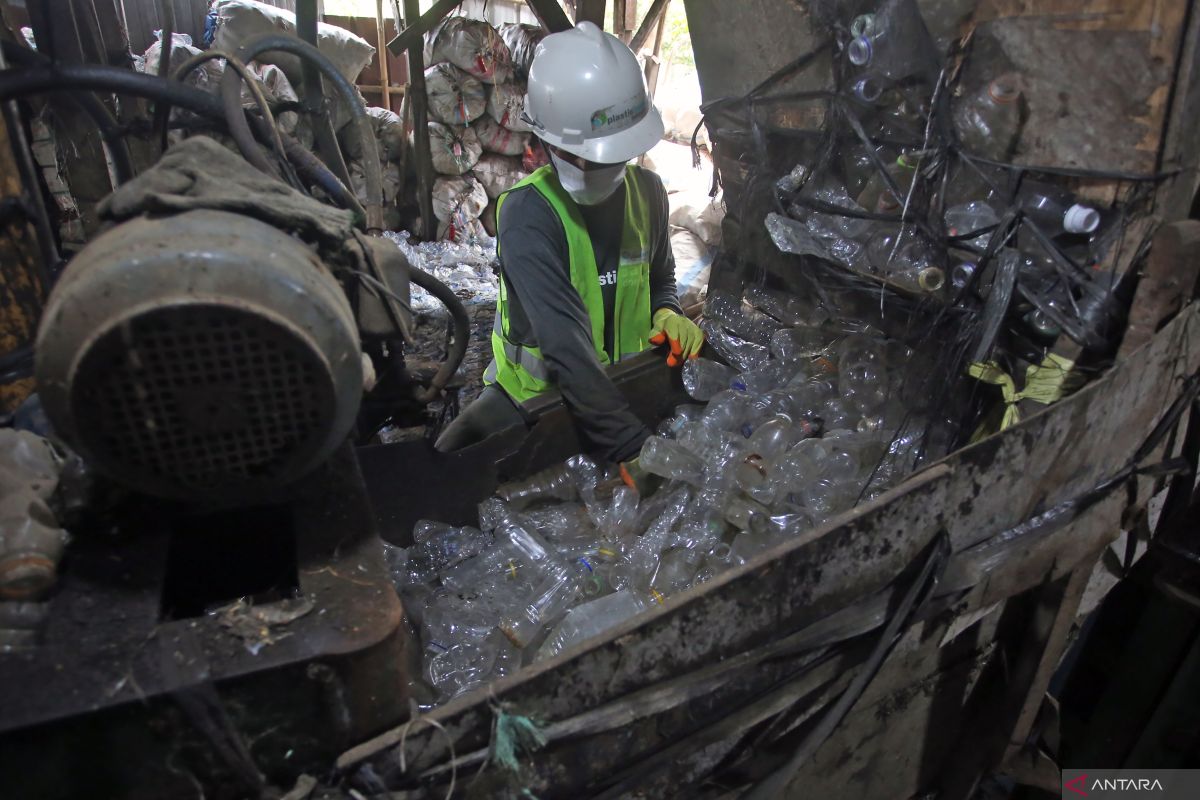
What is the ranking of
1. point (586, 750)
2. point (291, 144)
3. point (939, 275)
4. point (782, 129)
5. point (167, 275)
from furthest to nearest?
point (782, 129) < point (939, 275) < point (291, 144) < point (586, 750) < point (167, 275)

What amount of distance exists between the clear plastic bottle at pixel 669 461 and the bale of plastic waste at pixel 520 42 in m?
7.04

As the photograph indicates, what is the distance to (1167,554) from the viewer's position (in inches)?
102

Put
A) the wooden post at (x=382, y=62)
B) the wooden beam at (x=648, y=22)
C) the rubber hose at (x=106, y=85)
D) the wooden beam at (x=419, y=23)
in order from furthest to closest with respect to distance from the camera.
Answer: the wooden post at (x=382, y=62)
the wooden beam at (x=648, y=22)
the wooden beam at (x=419, y=23)
the rubber hose at (x=106, y=85)

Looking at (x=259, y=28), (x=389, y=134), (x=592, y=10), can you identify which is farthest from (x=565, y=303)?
(x=389, y=134)

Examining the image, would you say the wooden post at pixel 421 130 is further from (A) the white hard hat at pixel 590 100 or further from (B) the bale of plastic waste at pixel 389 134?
(A) the white hard hat at pixel 590 100

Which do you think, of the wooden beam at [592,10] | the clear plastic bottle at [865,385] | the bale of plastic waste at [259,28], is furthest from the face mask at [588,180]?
the bale of plastic waste at [259,28]

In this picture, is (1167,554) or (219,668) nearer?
(219,668)

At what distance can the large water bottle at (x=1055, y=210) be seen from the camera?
2.06m

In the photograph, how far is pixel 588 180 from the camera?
2688 mm

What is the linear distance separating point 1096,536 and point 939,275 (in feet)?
3.09

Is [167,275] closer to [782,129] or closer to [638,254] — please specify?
[638,254]

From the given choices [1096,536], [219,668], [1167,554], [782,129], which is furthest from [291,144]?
[1167,554]

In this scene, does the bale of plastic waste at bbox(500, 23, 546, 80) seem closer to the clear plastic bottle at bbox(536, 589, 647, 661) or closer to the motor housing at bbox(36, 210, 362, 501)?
the clear plastic bottle at bbox(536, 589, 647, 661)

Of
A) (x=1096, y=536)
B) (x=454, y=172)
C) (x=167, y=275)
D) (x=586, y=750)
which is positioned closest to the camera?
(x=167, y=275)
